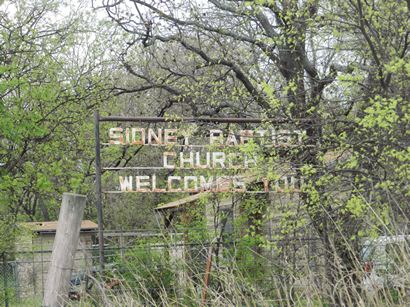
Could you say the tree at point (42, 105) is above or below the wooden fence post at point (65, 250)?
above

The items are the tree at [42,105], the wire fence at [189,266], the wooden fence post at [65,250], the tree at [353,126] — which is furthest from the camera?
the tree at [42,105]

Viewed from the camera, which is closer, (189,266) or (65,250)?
(65,250)

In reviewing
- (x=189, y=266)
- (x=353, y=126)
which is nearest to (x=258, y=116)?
(x=353, y=126)

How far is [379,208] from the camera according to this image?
23.7 feet

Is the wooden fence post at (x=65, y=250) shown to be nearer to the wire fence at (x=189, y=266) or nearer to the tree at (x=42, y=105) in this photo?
the wire fence at (x=189, y=266)

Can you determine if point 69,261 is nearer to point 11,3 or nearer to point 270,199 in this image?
point 270,199

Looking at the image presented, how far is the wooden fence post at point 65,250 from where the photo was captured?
603 cm

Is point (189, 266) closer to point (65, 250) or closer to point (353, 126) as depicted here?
point (65, 250)

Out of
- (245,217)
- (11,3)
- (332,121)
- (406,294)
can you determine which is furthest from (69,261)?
(11,3)

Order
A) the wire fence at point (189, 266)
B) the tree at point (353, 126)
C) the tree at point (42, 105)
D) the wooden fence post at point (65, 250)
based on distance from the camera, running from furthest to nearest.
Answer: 1. the tree at point (42, 105)
2. the tree at point (353, 126)
3. the wooden fence post at point (65, 250)
4. the wire fence at point (189, 266)

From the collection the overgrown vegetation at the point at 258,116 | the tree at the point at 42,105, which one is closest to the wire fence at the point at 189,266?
the overgrown vegetation at the point at 258,116

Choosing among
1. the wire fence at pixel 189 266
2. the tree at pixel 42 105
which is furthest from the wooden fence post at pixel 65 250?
the tree at pixel 42 105

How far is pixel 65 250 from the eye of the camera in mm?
6047

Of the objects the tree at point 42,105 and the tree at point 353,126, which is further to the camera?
the tree at point 42,105
